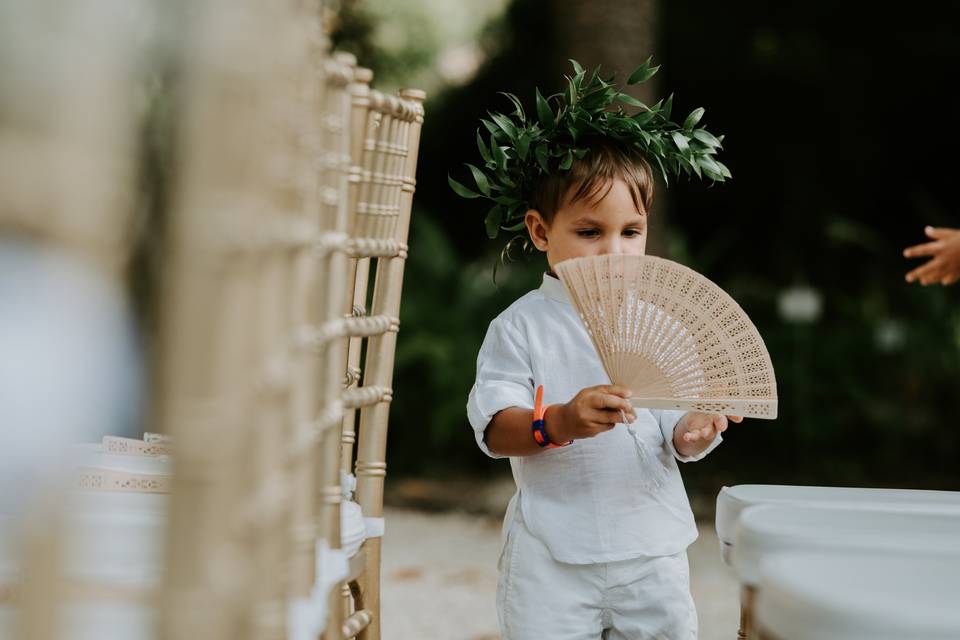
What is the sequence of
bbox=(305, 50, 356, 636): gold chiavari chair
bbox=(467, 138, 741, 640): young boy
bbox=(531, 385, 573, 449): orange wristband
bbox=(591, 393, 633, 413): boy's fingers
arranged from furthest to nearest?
bbox=(467, 138, 741, 640): young boy, bbox=(531, 385, 573, 449): orange wristband, bbox=(591, 393, 633, 413): boy's fingers, bbox=(305, 50, 356, 636): gold chiavari chair

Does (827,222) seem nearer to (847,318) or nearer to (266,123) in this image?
(847,318)

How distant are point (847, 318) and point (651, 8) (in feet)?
8.20

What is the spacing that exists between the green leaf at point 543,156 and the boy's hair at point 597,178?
0.02 m

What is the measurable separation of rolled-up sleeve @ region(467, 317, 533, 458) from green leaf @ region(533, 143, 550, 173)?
0.31 meters

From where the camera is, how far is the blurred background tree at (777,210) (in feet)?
21.2

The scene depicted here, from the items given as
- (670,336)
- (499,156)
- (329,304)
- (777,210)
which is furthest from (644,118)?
(777,210)

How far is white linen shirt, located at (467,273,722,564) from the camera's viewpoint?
6.72 ft

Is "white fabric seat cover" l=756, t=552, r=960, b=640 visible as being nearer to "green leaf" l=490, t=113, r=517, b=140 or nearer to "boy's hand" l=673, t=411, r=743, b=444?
"boy's hand" l=673, t=411, r=743, b=444

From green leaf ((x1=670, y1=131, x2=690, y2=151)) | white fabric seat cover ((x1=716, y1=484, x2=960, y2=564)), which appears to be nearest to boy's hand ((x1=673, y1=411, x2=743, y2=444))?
white fabric seat cover ((x1=716, y1=484, x2=960, y2=564))

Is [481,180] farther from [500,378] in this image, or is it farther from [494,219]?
[500,378]

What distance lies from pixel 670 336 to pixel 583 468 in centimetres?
34

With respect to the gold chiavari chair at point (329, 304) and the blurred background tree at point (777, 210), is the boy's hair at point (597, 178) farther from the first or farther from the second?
the blurred background tree at point (777, 210)

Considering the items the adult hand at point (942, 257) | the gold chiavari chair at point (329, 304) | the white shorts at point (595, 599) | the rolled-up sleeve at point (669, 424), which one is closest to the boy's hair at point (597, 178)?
the rolled-up sleeve at point (669, 424)

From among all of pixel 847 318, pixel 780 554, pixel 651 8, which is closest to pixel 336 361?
pixel 780 554
